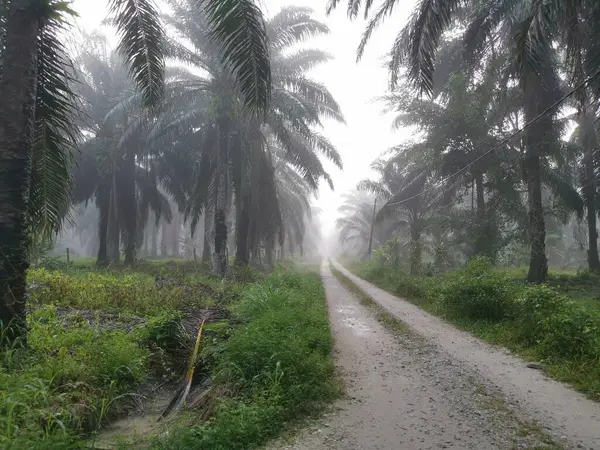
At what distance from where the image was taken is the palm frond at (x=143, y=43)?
230 inches

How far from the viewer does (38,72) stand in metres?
5.27

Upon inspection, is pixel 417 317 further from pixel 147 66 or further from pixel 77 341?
pixel 147 66

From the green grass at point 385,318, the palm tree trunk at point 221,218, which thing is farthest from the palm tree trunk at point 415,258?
the palm tree trunk at point 221,218

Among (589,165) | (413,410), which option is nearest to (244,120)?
(413,410)

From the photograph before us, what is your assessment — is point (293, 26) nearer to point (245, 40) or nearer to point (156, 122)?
point (156, 122)

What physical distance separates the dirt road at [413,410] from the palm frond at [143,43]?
17.6 ft

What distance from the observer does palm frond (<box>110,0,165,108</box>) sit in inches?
230

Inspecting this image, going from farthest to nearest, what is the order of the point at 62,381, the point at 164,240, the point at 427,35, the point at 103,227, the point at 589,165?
1. the point at 164,240
2. the point at 103,227
3. the point at 589,165
4. the point at 427,35
5. the point at 62,381

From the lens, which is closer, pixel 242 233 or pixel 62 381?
pixel 62 381

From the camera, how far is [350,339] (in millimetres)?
7309

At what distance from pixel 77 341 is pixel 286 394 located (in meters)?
3.10

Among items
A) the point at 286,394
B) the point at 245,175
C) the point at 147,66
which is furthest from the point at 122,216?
the point at 286,394

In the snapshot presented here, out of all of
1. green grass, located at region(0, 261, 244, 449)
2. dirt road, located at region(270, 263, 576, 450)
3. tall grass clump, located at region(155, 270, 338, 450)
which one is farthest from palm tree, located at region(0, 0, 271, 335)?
dirt road, located at region(270, 263, 576, 450)

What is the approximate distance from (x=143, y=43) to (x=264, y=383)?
17.7 ft
